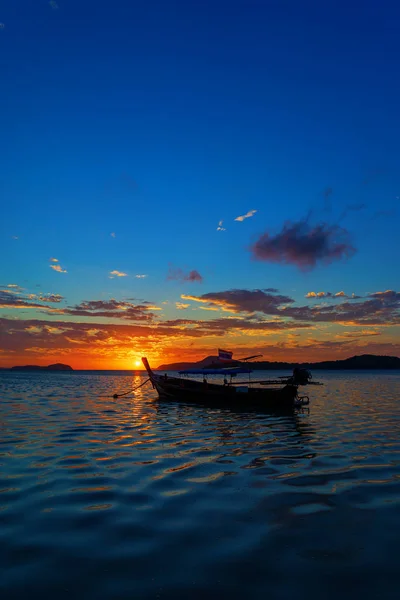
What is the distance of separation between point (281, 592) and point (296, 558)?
1283mm

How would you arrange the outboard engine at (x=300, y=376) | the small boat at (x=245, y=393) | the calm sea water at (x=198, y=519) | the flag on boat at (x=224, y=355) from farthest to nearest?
the flag on boat at (x=224, y=355) → the outboard engine at (x=300, y=376) → the small boat at (x=245, y=393) → the calm sea water at (x=198, y=519)

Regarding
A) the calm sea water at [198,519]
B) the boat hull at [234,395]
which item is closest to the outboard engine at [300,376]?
the boat hull at [234,395]

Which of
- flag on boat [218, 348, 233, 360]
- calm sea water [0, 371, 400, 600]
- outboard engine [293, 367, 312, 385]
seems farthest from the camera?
flag on boat [218, 348, 233, 360]

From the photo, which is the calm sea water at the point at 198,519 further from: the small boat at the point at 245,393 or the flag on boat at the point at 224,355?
the flag on boat at the point at 224,355

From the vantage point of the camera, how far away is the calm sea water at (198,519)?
22.1 feet

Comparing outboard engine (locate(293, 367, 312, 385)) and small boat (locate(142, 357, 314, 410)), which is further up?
outboard engine (locate(293, 367, 312, 385))

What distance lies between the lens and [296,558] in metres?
7.64

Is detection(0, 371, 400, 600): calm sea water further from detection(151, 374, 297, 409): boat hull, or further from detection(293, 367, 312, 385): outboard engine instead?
detection(293, 367, 312, 385): outboard engine

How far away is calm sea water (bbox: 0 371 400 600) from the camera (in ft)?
22.1

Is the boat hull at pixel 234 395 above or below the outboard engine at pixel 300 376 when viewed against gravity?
below

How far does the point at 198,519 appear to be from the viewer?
373 inches

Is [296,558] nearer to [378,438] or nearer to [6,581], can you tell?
[6,581]

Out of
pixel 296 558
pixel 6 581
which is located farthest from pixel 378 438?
pixel 6 581

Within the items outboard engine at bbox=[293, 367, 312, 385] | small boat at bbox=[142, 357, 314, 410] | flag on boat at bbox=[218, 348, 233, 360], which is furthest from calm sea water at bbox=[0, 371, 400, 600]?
flag on boat at bbox=[218, 348, 233, 360]
